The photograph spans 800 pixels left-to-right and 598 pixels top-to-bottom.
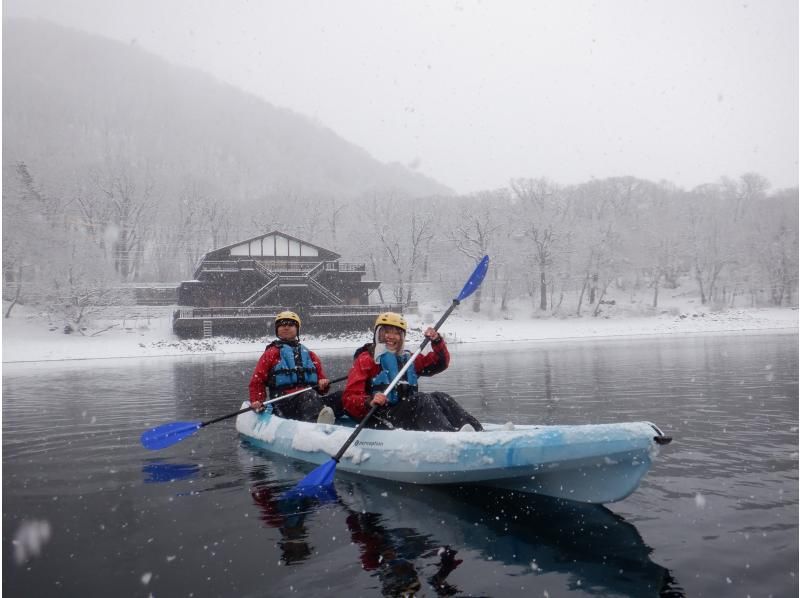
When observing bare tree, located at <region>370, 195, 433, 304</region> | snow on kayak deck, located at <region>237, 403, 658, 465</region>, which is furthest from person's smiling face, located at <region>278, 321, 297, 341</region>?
bare tree, located at <region>370, 195, 433, 304</region>

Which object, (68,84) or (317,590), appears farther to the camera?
(68,84)

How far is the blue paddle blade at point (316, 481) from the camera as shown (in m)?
6.62

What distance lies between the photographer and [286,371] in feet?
31.7

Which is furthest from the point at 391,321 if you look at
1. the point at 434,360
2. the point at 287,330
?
the point at 287,330

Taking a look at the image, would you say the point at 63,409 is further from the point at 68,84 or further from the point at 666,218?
the point at 68,84

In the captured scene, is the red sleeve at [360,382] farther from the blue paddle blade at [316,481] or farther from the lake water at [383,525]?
the blue paddle blade at [316,481]

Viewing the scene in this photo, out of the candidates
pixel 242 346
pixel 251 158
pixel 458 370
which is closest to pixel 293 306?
pixel 242 346

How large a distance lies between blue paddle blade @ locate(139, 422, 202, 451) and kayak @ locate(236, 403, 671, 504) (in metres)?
2.89

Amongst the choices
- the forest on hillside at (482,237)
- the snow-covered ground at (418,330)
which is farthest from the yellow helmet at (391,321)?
the forest on hillside at (482,237)

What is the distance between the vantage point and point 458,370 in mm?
20891

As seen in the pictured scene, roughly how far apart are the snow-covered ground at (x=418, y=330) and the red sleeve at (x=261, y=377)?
2508 centimetres

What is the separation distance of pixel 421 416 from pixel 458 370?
45.1ft

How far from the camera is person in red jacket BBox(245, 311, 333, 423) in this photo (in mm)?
9492

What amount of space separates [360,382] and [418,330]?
32.6 meters
